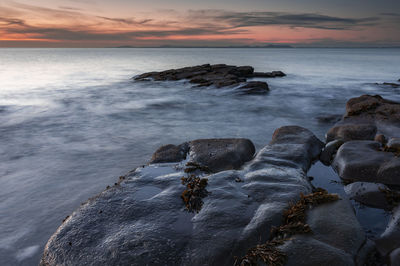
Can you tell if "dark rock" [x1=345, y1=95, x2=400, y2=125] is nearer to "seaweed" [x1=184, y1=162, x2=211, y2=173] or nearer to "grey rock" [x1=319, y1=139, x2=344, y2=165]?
"grey rock" [x1=319, y1=139, x2=344, y2=165]

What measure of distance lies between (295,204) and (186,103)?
15244mm

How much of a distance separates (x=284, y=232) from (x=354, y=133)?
6.73 metres

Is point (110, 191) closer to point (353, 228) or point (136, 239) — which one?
point (136, 239)

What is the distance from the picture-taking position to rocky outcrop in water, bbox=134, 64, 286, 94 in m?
23.3

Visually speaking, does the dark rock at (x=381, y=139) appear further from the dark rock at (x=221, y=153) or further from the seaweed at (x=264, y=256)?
the seaweed at (x=264, y=256)

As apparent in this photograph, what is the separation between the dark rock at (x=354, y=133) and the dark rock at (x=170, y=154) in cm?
531

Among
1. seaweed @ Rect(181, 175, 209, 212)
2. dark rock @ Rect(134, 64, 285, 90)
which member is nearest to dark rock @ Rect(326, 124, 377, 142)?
seaweed @ Rect(181, 175, 209, 212)

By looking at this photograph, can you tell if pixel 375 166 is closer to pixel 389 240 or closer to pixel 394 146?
pixel 394 146

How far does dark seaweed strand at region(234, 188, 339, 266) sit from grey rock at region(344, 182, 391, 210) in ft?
4.48

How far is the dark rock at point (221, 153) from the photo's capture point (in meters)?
7.07

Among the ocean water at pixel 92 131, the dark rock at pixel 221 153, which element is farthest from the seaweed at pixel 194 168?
the ocean water at pixel 92 131

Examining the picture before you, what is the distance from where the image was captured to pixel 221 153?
7434mm

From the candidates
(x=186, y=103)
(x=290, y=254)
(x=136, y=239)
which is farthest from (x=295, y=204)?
(x=186, y=103)

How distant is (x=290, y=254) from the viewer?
11.8ft
